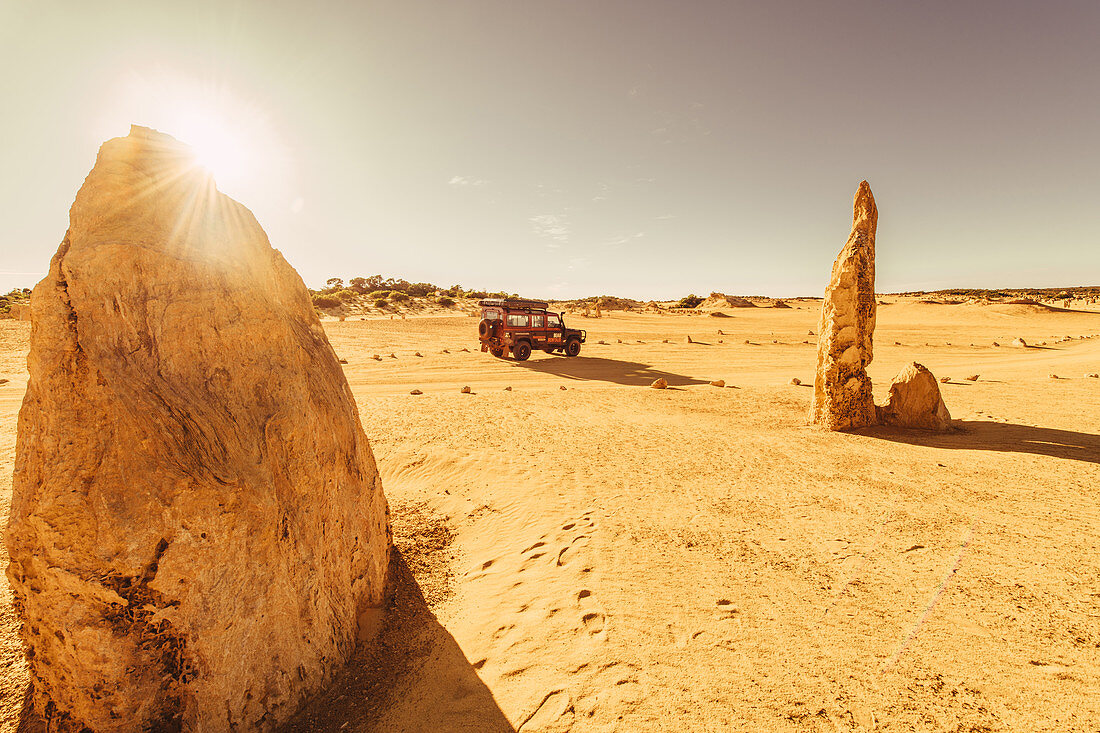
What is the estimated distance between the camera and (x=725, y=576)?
13.8ft

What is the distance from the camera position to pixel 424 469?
22.8 ft

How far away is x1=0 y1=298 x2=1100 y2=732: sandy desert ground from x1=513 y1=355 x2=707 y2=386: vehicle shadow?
474 centimetres

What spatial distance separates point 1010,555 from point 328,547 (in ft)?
20.2

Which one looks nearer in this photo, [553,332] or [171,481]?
[171,481]

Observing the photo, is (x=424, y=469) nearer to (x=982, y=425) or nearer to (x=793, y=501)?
(x=793, y=501)

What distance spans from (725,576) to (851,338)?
6842 millimetres

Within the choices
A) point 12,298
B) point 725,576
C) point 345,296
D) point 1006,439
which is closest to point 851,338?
point 1006,439

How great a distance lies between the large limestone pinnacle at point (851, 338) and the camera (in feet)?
29.0

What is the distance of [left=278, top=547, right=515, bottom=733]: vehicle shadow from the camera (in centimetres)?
284

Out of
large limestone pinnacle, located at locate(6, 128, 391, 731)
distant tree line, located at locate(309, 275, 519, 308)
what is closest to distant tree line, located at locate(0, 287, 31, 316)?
distant tree line, located at locate(309, 275, 519, 308)

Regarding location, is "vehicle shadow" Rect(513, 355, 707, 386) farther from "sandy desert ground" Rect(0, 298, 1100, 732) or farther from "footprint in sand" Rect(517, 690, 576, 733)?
"footprint in sand" Rect(517, 690, 576, 733)

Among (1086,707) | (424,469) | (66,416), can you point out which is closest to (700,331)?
(424,469)

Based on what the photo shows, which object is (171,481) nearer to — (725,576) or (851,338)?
(725,576)

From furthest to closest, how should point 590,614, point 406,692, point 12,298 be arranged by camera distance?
point 12,298 → point 590,614 → point 406,692
